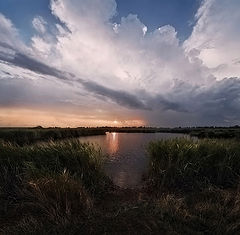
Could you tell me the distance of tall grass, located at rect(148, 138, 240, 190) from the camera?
435 inches

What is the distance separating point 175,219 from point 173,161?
5574 mm

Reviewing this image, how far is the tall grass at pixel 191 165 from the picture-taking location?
1105cm

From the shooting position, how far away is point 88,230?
18.4 feet

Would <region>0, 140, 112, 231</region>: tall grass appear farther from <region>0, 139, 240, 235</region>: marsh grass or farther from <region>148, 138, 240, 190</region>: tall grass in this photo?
<region>148, 138, 240, 190</region>: tall grass

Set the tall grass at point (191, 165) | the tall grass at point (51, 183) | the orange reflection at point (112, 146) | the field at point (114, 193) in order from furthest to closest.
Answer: the orange reflection at point (112, 146), the tall grass at point (191, 165), the tall grass at point (51, 183), the field at point (114, 193)

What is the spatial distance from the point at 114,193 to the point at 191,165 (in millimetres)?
3421

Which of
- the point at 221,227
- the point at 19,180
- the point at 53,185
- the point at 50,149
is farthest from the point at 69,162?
the point at 221,227

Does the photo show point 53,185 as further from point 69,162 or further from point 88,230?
point 69,162

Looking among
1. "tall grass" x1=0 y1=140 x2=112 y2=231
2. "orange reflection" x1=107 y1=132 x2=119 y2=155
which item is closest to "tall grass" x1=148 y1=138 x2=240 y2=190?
"tall grass" x1=0 y1=140 x2=112 y2=231

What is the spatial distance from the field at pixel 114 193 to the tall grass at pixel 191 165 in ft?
0.13

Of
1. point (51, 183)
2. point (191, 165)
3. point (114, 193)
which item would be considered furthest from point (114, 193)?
point (51, 183)

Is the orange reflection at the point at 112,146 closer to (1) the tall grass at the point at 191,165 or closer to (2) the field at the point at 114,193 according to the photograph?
(1) the tall grass at the point at 191,165

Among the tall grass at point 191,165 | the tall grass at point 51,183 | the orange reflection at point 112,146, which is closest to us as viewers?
the tall grass at point 51,183

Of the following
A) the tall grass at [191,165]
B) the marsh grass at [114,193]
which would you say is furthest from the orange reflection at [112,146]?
the marsh grass at [114,193]
